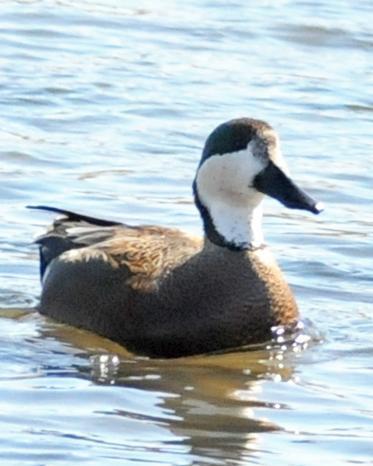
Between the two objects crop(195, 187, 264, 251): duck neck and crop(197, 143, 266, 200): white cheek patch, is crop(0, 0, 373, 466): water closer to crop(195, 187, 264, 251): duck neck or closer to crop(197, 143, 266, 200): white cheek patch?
crop(195, 187, 264, 251): duck neck

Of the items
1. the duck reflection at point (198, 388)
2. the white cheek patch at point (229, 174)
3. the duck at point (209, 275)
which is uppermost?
the white cheek patch at point (229, 174)

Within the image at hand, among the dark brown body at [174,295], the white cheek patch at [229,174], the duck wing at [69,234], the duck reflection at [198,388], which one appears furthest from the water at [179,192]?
the white cheek patch at [229,174]

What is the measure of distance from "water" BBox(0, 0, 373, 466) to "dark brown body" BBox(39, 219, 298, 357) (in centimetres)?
12

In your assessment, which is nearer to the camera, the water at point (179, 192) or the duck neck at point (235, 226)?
the water at point (179, 192)

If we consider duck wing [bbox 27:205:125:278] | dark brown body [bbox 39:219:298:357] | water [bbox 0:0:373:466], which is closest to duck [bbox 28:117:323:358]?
dark brown body [bbox 39:219:298:357]

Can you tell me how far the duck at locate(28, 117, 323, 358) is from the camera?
9.81 meters

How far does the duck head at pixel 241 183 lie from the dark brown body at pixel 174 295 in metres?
0.11

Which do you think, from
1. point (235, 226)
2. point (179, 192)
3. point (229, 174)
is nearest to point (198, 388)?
point (235, 226)

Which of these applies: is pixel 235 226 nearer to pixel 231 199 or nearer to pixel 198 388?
pixel 231 199

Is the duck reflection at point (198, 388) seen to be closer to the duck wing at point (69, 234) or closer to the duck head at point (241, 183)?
the duck wing at point (69, 234)

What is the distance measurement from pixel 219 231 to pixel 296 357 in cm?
79

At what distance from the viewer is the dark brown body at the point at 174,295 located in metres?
9.80

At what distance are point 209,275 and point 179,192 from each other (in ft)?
9.57

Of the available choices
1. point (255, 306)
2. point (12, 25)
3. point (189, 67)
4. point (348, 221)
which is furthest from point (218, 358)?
point (12, 25)
